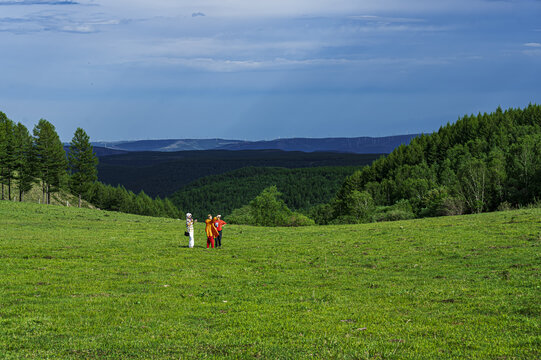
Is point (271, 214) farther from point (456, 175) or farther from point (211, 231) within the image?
point (211, 231)

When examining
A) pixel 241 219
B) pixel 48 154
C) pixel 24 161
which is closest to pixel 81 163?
pixel 48 154

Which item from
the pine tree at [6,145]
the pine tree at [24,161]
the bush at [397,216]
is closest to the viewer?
the bush at [397,216]

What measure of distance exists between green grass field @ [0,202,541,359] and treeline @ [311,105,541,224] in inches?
1880

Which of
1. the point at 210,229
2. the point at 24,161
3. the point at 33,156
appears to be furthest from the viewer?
the point at 33,156

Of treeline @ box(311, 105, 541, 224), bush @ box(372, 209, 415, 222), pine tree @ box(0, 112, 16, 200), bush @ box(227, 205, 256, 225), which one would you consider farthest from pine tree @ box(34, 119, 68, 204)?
bush @ box(372, 209, 415, 222)

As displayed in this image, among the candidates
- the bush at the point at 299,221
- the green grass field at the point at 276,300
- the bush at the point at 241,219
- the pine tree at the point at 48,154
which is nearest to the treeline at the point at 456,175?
the bush at the point at 299,221

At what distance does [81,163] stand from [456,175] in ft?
336

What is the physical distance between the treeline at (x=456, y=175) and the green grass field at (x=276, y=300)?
4776cm

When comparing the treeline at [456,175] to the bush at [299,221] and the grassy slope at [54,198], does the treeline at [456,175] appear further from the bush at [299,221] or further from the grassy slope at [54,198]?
the grassy slope at [54,198]

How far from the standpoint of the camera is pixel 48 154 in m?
116

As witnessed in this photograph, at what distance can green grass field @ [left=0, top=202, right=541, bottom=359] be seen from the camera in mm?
11906

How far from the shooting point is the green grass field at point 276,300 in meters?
11.9

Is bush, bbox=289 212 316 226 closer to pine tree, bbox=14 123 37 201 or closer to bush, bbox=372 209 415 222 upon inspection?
bush, bbox=372 209 415 222

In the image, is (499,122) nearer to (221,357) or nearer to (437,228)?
(437,228)
